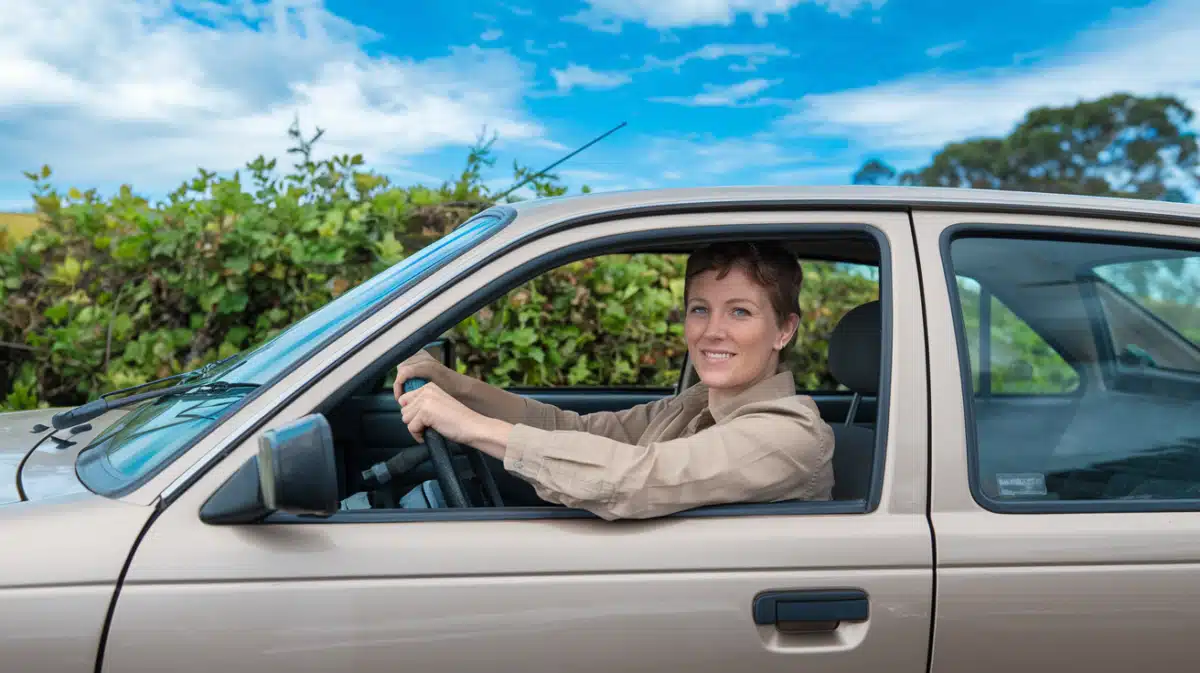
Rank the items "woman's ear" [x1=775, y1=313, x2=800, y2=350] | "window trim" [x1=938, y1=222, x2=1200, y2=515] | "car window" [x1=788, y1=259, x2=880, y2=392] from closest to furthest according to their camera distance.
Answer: "window trim" [x1=938, y1=222, x2=1200, y2=515] < "woman's ear" [x1=775, y1=313, x2=800, y2=350] < "car window" [x1=788, y1=259, x2=880, y2=392]

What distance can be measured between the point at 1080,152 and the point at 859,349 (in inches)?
317

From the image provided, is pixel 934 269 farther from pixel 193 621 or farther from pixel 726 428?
pixel 193 621

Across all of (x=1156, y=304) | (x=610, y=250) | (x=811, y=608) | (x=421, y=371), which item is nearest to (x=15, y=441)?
(x=421, y=371)

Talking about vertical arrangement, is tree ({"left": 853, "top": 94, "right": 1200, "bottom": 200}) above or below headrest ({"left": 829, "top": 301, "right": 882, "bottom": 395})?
above

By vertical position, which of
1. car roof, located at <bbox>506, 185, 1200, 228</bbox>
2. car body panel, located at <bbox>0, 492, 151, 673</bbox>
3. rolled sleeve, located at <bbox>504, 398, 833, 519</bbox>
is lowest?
car body panel, located at <bbox>0, 492, 151, 673</bbox>

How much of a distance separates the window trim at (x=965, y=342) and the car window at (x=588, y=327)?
→ 279 cm

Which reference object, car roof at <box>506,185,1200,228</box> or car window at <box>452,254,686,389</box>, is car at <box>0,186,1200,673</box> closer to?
car roof at <box>506,185,1200,228</box>

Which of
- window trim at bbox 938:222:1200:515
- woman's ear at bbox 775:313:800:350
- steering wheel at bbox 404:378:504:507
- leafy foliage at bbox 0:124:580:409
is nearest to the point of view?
window trim at bbox 938:222:1200:515

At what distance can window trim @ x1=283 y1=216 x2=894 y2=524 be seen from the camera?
183cm

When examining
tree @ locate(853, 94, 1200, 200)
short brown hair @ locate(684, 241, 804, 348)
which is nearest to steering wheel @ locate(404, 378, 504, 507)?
short brown hair @ locate(684, 241, 804, 348)

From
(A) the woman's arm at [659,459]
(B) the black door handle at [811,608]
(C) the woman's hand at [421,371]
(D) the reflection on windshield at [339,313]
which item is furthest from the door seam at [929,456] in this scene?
(C) the woman's hand at [421,371]

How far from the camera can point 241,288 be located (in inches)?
198

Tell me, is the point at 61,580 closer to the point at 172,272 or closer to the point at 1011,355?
the point at 1011,355

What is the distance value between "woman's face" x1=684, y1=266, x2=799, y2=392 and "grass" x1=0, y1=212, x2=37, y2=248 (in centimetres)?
439
